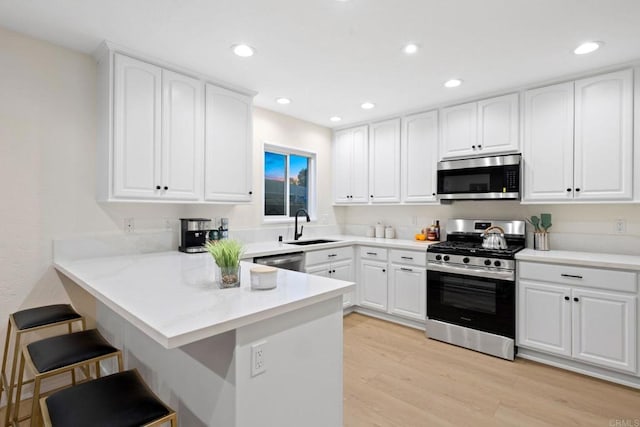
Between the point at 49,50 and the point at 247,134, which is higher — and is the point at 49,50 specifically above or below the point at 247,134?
above

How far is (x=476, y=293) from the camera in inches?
121

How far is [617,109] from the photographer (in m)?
2.69

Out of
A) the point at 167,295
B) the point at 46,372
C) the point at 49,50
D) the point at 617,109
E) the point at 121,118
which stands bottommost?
the point at 46,372

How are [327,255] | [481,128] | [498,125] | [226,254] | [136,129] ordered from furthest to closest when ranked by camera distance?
[327,255] < [481,128] < [498,125] < [136,129] < [226,254]

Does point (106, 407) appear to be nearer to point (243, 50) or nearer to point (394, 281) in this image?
point (243, 50)

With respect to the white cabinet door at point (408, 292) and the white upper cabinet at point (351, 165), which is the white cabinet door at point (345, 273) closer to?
the white cabinet door at point (408, 292)

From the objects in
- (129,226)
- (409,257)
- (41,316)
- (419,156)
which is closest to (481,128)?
(419,156)

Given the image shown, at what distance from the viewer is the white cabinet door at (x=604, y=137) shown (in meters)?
2.66

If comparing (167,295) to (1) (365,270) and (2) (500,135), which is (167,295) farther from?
(2) (500,135)

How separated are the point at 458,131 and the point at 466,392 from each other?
2.53 metres

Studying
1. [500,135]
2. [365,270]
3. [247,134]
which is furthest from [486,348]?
[247,134]

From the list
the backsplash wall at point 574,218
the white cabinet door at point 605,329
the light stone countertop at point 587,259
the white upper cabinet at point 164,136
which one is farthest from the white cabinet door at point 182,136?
the white cabinet door at point 605,329

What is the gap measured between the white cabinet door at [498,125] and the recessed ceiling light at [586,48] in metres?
0.72

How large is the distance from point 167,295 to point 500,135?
3290mm
